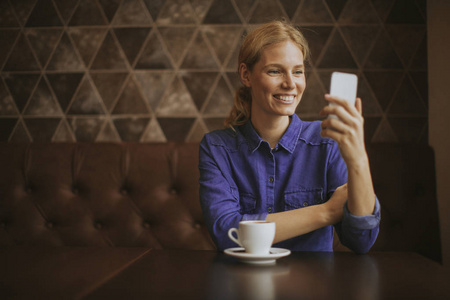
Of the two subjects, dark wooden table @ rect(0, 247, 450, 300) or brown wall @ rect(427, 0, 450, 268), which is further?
A: brown wall @ rect(427, 0, 450, 268)

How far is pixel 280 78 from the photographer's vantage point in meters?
1.19

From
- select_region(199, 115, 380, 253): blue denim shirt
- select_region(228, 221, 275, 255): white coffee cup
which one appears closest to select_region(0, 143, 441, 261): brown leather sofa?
select_region(199, 115, 380, 253): blue denim shirt

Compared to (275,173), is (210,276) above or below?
below

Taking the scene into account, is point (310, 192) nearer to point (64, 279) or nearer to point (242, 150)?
point (242, 150)

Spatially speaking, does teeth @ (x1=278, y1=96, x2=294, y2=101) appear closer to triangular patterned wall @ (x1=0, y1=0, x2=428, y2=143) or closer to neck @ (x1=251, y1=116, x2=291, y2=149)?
neck @ (x1=251, y1=116, x2=291, y2=149)

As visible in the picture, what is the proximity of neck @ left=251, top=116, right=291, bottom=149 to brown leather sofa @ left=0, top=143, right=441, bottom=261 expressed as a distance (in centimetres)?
45

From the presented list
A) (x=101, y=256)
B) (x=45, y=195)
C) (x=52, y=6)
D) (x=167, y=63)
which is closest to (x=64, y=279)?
(x=101, y=256)

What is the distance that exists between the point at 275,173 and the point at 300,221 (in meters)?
0.26

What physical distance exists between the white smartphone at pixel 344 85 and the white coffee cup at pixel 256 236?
0.95ft

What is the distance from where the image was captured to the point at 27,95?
1.88 metres

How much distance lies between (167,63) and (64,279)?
1.26m

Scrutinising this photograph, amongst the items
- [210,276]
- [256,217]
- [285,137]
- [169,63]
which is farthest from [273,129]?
[169,63]

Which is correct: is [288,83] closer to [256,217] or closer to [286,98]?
[286,98]

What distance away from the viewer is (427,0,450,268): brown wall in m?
1.68
